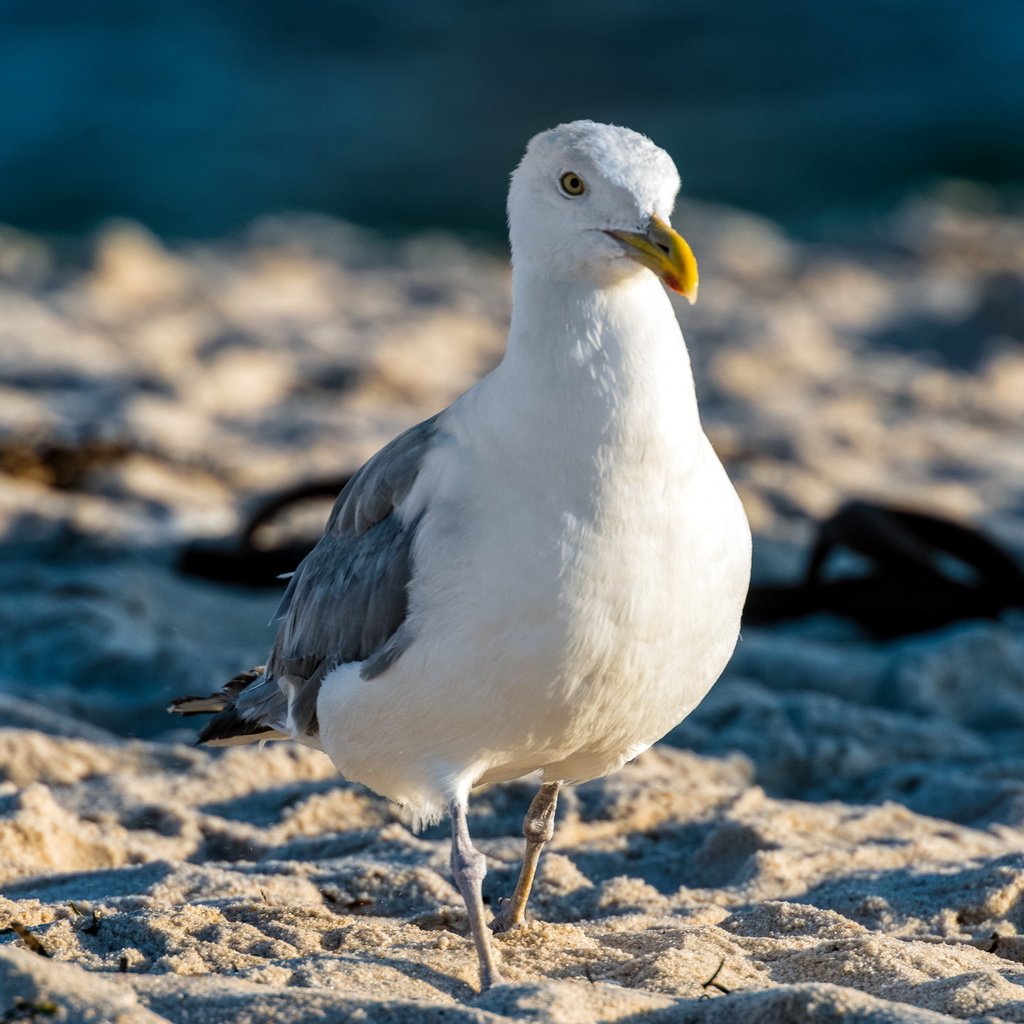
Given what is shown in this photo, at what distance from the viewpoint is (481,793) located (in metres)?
4.40

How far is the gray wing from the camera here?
320 cm

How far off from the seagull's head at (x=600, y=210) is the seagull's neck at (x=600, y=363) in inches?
1.9

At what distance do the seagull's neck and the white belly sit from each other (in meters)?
0.11

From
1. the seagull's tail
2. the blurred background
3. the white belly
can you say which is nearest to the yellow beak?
the white belly

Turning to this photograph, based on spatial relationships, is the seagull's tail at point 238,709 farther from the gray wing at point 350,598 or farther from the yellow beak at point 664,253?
the yellow beak at point 664,253

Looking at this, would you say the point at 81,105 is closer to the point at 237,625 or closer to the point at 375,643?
the point at 237,625

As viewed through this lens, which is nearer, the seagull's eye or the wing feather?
the seagull's eye

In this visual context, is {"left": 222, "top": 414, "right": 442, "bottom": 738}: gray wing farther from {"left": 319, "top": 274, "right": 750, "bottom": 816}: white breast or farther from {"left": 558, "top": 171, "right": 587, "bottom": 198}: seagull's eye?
{"left": 558, "top": 171, "right": 587, "bottom": 198}: seagull's eye

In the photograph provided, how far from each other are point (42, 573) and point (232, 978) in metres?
3.39

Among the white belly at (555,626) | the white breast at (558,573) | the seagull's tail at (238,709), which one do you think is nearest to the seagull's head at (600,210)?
the white breast at (558,573)

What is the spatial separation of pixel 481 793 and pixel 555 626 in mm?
1621

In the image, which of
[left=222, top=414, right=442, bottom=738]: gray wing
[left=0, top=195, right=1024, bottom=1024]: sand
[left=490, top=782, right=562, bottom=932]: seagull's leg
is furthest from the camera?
[left=490, top=782, right=562, bottom=932]: seagull's leg

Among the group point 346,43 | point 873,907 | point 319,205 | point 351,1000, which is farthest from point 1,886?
point 346,43

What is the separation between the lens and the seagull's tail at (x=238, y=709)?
12.4 feet
